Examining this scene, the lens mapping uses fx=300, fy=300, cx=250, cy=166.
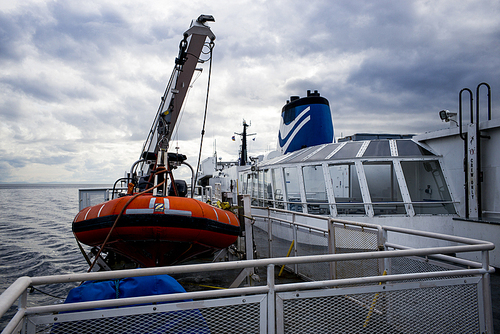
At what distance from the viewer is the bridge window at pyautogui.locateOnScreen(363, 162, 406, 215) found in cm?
776

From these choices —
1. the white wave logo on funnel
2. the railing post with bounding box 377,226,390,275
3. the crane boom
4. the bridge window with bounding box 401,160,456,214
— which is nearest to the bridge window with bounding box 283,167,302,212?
the white wave logo on funnel

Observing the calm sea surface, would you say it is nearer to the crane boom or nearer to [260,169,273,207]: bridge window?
the crane boom

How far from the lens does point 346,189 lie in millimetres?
9141

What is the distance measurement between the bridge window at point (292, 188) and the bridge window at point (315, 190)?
362mm

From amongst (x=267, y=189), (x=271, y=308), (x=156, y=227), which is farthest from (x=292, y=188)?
(x=271, y=308)

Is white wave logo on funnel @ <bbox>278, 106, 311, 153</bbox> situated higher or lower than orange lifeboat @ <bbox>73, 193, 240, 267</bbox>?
higher

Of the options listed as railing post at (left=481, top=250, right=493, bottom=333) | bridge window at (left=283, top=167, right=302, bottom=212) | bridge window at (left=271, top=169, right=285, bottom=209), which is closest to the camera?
railing post at (left=481, top=250, right=493, bottom=333)

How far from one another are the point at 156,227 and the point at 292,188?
18.8 ft

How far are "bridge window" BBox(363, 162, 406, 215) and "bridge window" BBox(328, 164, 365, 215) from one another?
41 centimetres

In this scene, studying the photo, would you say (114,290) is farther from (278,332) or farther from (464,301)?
(464,301)

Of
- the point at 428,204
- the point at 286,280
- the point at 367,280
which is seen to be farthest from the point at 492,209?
the point at 367,280

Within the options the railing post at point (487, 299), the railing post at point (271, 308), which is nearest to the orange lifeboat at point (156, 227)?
the railing post at point (271, 308)

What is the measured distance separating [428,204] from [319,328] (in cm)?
677

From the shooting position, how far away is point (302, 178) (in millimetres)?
9031
